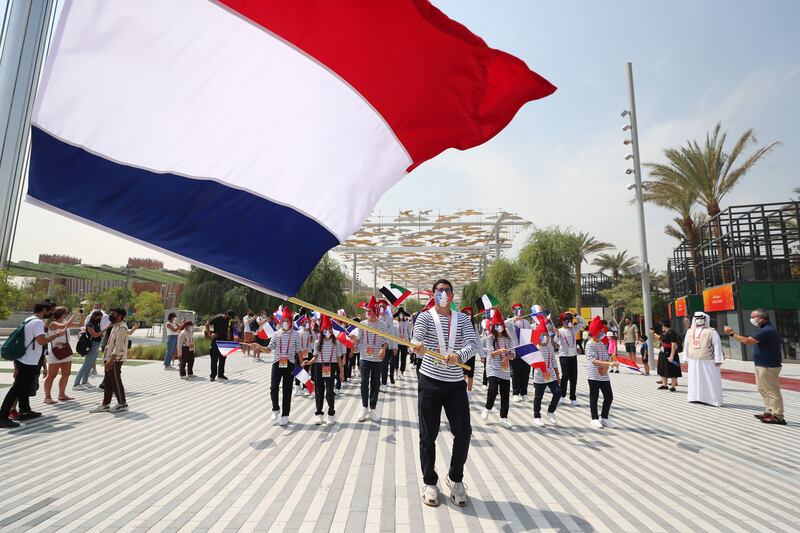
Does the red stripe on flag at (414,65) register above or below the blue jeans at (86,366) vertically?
above

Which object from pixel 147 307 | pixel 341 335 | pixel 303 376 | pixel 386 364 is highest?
pixel 147 307

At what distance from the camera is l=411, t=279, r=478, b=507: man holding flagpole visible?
418 centimetres

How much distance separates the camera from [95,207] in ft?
10.2

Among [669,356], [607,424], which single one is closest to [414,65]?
[607,424]

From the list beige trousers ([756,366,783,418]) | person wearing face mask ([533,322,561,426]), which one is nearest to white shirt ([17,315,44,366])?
person wearing face mask ([533,322,561,426])

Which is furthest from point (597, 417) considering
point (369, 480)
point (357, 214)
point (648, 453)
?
point (357, 214)

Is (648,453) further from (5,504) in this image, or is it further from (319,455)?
(5,504)

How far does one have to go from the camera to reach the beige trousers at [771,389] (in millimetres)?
7734

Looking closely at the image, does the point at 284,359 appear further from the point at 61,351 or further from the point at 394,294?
the point at 61,351

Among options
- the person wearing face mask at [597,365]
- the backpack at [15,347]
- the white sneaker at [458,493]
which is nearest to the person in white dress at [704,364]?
the person wearing face mask at [597,365]

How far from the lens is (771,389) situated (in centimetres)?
781

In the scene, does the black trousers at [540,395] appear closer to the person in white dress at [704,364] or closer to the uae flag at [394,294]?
the uae flag at [394,294]

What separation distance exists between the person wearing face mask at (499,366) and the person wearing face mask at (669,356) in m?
5.74

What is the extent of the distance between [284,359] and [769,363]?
834 centimetres
